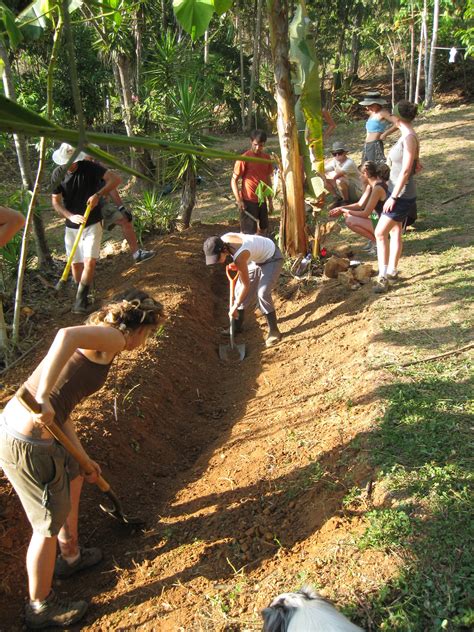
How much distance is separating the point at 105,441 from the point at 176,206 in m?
7.48

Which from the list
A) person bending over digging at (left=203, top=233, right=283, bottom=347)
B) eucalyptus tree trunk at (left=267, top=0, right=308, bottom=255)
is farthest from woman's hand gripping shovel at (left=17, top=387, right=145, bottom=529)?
eucalyptus tree trunk at (left=267, top=0, right=308, bottom=255)

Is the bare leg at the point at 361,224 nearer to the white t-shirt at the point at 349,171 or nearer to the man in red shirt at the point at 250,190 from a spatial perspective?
the white t-shirt at the point at 349,171

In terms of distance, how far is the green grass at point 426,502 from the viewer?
8.12ft

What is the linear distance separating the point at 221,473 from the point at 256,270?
2638mm

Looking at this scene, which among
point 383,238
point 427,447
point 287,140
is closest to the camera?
point 427,447

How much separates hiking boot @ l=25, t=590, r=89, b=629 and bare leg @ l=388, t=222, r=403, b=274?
4633mm

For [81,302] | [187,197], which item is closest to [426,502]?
[81,302]

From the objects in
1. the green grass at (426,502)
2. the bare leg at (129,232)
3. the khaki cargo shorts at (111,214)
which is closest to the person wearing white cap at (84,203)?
the khaki cargo shorts at (111,214)

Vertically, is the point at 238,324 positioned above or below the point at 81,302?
below

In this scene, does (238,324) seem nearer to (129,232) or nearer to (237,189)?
(237,189)

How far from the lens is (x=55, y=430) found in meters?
2.74

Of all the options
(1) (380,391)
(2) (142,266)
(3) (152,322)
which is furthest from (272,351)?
(3) (152,322)

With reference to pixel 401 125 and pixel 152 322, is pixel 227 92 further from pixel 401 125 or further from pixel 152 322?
pixel 152 322

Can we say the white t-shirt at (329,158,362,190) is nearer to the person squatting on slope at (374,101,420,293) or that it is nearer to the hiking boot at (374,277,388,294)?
the person squatting on slope at (374,101,420,293)
